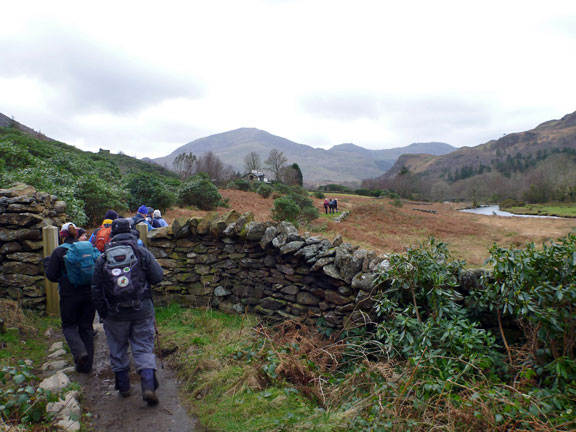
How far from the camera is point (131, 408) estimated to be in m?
3.63

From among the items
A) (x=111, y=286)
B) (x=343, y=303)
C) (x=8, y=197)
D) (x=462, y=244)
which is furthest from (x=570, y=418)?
(x=462, y=244)

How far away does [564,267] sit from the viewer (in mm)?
3309

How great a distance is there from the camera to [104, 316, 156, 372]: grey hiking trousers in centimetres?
382

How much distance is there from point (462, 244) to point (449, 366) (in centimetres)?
1719

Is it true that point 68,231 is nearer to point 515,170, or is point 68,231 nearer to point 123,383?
point 123,383

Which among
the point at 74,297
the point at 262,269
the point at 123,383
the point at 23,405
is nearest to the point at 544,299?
the point at 262,269

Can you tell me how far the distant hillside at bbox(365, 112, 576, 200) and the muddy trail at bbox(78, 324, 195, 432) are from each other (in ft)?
233

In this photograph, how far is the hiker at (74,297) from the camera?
4.44 metres

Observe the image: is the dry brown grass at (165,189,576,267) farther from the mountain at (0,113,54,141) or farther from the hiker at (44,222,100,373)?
the mountain at (0,113,54,141)

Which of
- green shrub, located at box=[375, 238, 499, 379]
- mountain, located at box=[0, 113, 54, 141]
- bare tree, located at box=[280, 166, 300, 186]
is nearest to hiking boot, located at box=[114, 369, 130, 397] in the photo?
green shrub, located at box=[375, 238, 499, 379]

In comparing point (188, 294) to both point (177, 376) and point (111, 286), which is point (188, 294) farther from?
point (111, 286)

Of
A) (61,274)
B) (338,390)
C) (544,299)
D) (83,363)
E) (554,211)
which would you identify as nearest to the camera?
(544,299)

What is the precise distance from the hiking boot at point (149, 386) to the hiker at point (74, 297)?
125 centimetres

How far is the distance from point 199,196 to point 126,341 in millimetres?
18297
